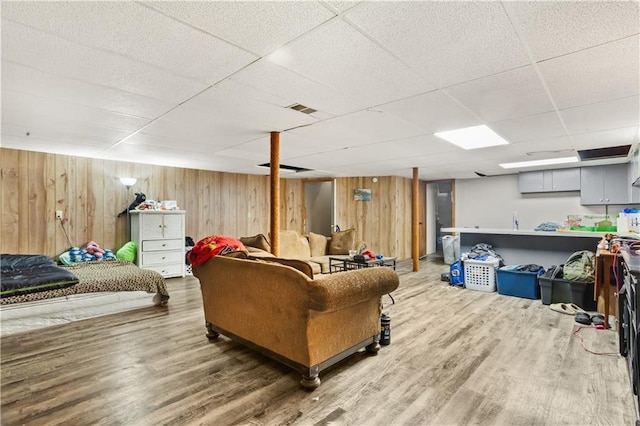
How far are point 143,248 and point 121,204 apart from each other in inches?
41.7

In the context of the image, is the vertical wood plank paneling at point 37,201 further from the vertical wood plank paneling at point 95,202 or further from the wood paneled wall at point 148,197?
the vertical wood plank paneling at point 95,202

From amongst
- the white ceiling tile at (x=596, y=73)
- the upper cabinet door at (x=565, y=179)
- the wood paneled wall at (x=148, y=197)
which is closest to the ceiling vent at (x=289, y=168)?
the wood paneled wall at (x=148, y=197)

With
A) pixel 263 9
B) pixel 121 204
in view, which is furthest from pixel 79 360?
pixel 121 204

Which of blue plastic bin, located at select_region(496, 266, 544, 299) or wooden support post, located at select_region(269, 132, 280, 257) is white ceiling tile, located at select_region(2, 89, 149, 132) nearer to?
wooden support post, located at select_region(269, 132, 280, 257)

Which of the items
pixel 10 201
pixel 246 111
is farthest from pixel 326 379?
pixel 10 201

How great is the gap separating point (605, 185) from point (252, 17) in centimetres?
722

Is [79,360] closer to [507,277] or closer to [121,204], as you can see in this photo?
[121,204]

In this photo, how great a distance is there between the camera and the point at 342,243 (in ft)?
20.5

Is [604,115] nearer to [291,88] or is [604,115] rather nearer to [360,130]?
[360,130]

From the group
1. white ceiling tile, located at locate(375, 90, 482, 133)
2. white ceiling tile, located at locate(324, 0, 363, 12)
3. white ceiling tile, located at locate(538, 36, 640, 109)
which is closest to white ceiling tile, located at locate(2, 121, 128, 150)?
white ceiling tile, located at locate(375, 90, 482, 133)

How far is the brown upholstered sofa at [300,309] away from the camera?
217 centimetres

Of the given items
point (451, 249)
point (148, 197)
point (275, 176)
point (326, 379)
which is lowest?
point (326, 379)

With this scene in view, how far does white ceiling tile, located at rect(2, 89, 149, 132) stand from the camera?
9.14ft

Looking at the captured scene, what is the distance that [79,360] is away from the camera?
8.70 ft
